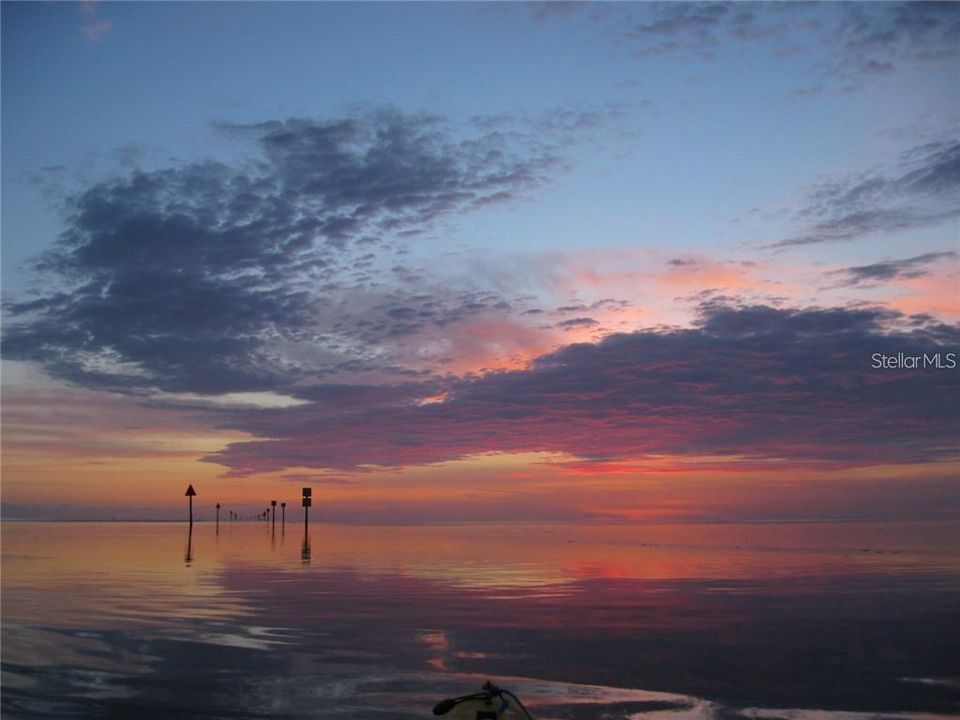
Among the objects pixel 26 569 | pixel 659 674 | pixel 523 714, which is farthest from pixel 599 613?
pixel 26 569

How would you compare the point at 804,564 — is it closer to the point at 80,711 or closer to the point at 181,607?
the point at 181,607

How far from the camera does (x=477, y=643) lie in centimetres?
1720

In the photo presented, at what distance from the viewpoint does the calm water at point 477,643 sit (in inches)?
495

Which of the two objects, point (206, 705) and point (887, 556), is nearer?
point (206, 705)

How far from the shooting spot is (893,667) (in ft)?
49.4

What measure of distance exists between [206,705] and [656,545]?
1780 inches

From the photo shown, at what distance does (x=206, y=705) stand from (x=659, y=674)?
7.21m

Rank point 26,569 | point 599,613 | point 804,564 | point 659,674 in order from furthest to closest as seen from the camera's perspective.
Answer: point 804,564, point 26,569, point 599,613, point 659,674

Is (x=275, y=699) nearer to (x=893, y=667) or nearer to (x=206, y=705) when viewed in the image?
(x=206, y=705)

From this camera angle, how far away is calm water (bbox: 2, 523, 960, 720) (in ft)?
41.2

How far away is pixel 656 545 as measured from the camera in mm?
54250

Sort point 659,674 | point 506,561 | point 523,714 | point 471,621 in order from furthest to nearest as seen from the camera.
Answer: point 506,561 < point 471,621 < point 659,674 < point 523,714

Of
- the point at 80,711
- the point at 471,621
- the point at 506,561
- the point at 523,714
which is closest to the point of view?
the point at 523,714

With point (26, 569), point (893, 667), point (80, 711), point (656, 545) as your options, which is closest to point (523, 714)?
point (80, 711)
